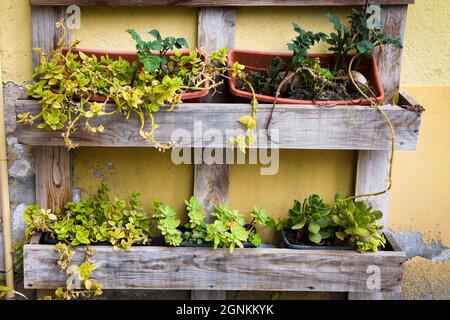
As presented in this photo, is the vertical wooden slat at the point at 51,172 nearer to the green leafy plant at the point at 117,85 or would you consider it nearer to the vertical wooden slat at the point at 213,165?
the green leafy plant at the point at 117,85

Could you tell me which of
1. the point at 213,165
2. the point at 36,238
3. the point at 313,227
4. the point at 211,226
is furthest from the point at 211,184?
the point at 36,238

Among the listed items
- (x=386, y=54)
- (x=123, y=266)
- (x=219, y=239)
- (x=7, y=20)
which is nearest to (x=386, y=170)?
(x=386, y=54)

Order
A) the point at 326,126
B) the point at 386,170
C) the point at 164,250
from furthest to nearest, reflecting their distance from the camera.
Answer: the point at 386,170 → the point at 164,250 → the point at 326,126

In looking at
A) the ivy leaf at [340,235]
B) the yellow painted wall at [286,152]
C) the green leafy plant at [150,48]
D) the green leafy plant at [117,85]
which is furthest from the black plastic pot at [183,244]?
the green leafy plant at [150,48]

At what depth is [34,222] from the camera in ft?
7.23

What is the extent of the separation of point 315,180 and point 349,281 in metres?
0.41

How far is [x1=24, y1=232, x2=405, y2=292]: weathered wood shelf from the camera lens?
7.09ft

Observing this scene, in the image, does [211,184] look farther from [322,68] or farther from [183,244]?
[322,68]

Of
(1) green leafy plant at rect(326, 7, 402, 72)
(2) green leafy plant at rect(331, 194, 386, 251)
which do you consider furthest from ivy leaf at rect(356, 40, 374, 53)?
(2) green leafy plant at rect(331, 194, 386, 251)

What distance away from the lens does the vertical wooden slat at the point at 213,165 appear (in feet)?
7.11

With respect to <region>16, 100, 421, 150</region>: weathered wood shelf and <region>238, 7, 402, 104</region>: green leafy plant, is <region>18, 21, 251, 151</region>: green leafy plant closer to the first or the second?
<region>16, 100, 421, 150</region>: weathered wood shelf

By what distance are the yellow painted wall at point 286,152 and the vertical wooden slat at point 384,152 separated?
5cm

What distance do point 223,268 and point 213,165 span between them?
39 cm
